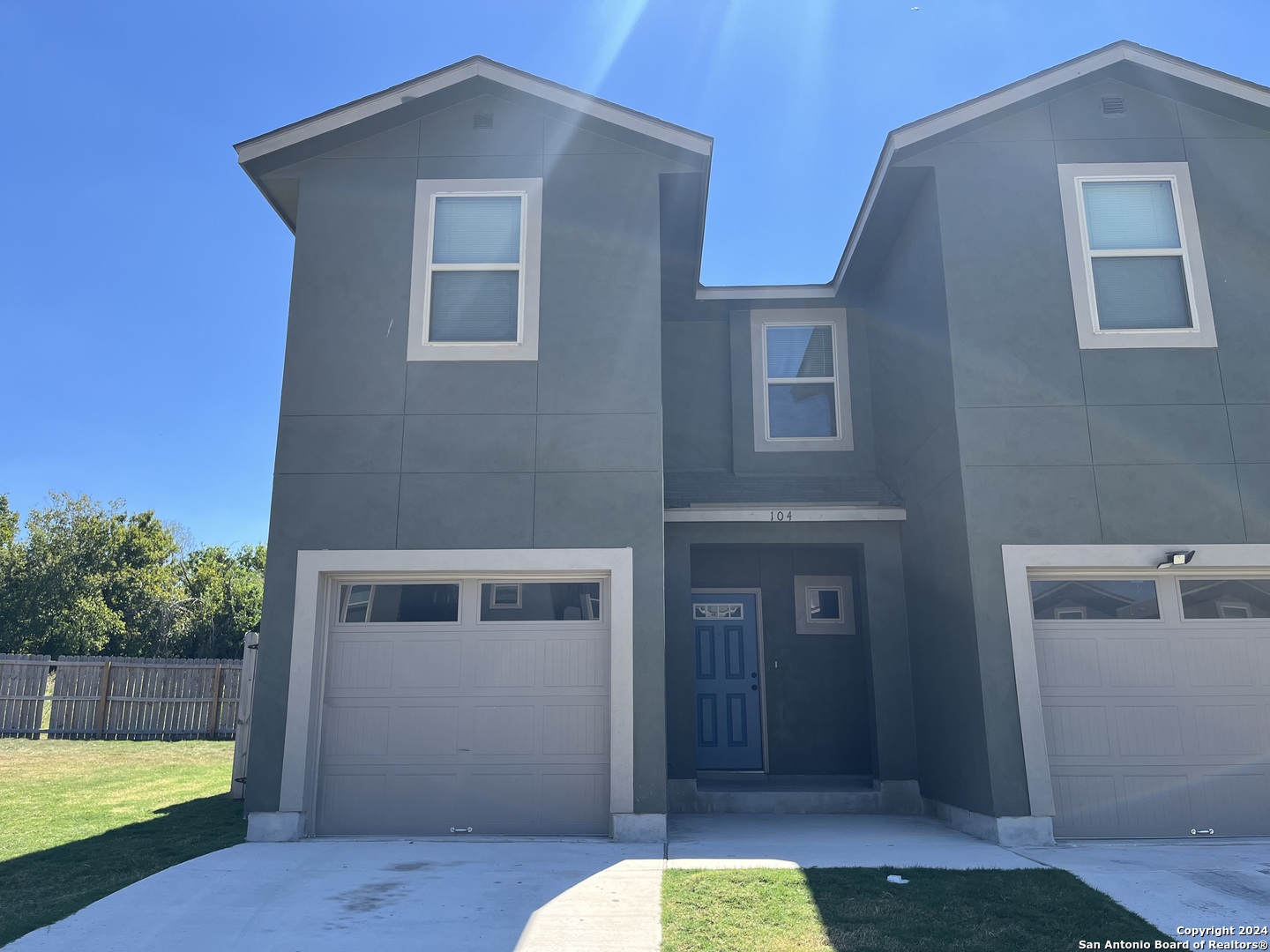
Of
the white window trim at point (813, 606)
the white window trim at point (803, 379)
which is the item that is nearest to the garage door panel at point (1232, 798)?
the white window trim at point (813, 606)

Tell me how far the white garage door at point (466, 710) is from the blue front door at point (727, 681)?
3.23 meters

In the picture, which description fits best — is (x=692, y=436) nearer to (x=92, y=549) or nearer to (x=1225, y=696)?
(x=1225, y=696)

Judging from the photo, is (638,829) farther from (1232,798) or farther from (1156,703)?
(1232,798)

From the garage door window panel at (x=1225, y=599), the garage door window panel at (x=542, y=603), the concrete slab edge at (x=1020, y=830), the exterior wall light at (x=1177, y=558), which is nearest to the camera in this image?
the concrete slab edge at (x=1020, y=830)

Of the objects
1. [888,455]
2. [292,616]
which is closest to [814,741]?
[888,455]

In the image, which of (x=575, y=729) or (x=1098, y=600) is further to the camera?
(x=1098, y=600)

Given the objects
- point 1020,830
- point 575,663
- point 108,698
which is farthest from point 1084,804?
point 108,698

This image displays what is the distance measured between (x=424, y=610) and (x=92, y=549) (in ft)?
80.8

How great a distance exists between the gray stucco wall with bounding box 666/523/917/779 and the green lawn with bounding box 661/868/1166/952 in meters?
3.49

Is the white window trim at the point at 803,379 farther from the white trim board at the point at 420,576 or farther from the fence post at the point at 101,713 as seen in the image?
the fence post at the point at 101,713

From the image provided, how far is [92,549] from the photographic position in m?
28.1

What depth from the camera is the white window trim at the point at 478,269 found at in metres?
8.81

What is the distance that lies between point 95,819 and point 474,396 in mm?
5726

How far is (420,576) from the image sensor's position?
28.0 feet
